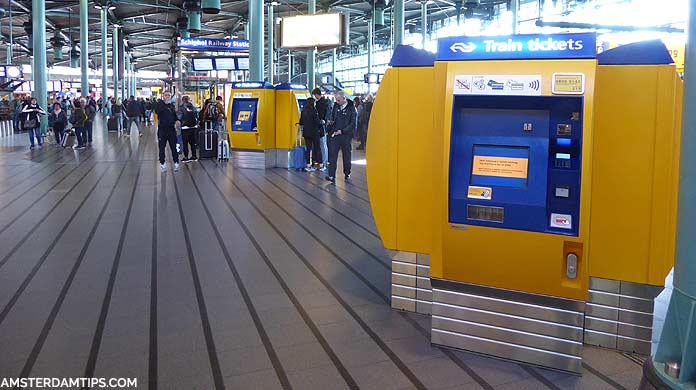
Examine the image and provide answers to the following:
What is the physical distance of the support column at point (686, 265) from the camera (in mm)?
2256

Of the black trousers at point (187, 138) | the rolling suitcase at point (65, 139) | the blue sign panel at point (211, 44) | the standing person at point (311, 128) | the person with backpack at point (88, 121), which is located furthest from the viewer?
the blue sign panel at point (211, 44)

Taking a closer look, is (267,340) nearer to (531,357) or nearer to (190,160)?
(531,357)

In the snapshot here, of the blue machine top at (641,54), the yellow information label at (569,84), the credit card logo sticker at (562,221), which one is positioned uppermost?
the blue machine top at (641,54)

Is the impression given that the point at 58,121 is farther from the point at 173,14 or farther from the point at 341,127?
the point at 173,14

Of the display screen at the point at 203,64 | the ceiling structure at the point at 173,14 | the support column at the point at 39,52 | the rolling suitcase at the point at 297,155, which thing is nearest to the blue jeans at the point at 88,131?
the support column at the point at 39,52

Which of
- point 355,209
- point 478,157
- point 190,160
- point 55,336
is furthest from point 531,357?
point 190,160

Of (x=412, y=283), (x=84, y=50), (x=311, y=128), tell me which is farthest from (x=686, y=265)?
(x=84, y=50)

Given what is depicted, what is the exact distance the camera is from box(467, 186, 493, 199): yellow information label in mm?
3072

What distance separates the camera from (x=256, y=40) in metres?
14.6

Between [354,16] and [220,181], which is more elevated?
[354,16]

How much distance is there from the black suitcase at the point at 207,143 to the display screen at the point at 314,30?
3840mm

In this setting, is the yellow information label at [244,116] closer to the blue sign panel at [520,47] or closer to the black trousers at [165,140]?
the black trousers at [165,140]

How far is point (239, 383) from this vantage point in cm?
300

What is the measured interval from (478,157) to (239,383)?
5.22 ft
